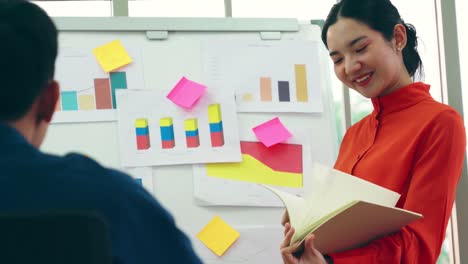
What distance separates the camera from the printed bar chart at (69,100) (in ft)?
6.23

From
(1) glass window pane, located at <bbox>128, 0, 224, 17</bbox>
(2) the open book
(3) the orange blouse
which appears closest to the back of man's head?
(2) the open book

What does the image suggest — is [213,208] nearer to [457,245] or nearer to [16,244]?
[457,245]

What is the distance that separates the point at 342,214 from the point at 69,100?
1058mm

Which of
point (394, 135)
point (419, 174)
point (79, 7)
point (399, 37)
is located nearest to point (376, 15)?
point (399, 37)

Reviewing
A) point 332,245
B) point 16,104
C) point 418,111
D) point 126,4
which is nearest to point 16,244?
point 16,104

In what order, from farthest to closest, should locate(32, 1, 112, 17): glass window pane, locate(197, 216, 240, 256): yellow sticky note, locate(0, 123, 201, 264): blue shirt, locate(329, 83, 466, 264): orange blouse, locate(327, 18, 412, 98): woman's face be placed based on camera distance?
locate(32, 1, 112, 17): glass window pane < locate(197, 216, 240, 256): yellow sticky note < locate(327, 18, 412, 98): woman's face < locate(329, 83, 466, 264): orange blouse < locate(0, 123, 201, 264): blue shirt

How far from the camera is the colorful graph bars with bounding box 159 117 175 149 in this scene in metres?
1.93

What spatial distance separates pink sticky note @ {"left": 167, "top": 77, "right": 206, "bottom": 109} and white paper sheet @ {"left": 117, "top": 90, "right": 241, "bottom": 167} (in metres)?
0.02

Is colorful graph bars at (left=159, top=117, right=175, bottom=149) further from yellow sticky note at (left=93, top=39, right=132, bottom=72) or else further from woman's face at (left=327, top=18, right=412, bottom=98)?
woman's face at (left=327, top=18, right=412, bottom=98)

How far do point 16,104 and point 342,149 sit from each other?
1113 millimetres

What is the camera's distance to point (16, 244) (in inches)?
25.0

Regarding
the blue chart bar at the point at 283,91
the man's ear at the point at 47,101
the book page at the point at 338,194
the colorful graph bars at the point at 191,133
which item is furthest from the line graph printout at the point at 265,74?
the man's ear at the point at 47,101

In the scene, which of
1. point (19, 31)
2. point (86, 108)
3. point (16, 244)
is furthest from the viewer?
point (86, 108)

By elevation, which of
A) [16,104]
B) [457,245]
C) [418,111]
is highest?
[16,104]
